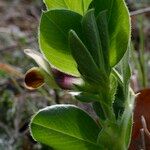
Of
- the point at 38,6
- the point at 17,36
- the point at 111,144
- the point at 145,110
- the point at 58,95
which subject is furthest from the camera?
Answer: the point at 38,6

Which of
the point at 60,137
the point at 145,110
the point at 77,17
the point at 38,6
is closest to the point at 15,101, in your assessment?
the point at 145,110

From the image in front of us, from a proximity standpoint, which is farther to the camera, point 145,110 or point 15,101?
point 15,101

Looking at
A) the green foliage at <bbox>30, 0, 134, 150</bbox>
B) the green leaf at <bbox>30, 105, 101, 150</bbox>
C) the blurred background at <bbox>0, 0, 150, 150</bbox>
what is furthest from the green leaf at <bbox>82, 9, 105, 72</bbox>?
the blurred background at <bbox>0, 0, 150, 150</bbox>

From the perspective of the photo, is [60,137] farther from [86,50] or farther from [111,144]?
[86,50]

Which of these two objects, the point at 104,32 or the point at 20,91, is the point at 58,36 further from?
the point at 20,91

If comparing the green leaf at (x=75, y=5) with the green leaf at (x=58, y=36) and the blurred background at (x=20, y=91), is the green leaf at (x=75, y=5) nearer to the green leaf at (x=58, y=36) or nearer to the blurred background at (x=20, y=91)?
the green leaf at (x=58, y=36)

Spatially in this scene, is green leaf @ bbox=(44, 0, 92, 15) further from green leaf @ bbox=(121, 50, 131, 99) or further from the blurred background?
the blurred background
